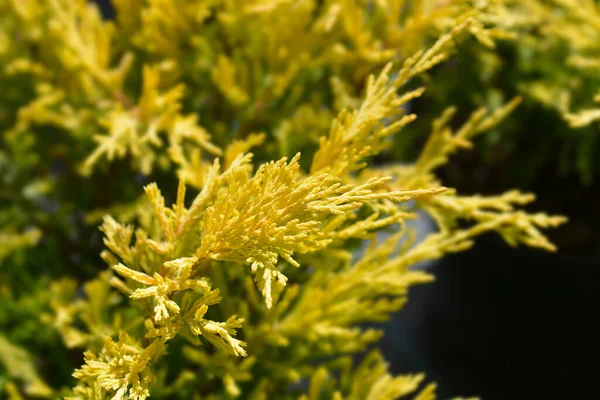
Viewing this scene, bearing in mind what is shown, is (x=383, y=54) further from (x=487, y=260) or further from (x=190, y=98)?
(x=487, y=260)

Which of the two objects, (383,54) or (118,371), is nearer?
(118,371)

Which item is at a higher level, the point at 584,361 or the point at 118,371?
the point at 118,371

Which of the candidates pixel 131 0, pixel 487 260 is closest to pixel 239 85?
pixel 131 0

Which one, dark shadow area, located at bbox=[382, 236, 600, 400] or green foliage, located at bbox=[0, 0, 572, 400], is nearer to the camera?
green foliage, located at bbox=[0, 0, 572, 400]

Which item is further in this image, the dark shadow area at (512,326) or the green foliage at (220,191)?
the dark shadow area at (512,326)

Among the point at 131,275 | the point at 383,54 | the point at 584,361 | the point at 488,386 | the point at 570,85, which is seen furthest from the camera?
the point at 488,386

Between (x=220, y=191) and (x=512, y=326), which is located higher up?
(x=220, y=191)

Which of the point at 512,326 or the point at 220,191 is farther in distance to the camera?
the point at 512,326

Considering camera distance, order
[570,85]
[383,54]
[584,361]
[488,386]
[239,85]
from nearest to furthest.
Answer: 1. [383,54]
2. [239,85]
3. [570,85]
4. [584,361]
5. [488,386]
